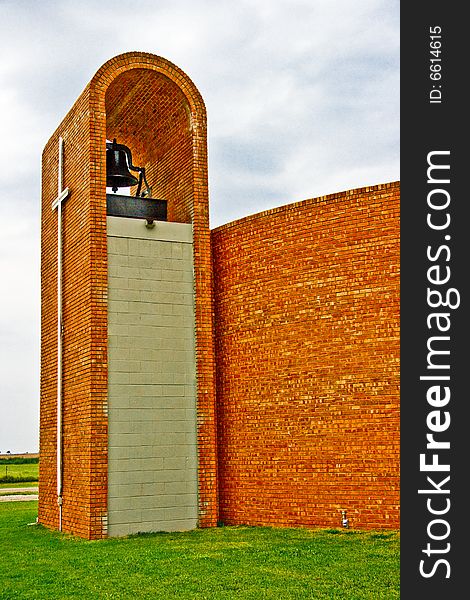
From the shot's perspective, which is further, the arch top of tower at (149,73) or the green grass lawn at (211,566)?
the arch top of tower at (149,73)

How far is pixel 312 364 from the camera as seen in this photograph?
517 inches

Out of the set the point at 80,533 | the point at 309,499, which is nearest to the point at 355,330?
the point at 309,499

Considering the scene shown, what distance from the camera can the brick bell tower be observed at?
1360 cm

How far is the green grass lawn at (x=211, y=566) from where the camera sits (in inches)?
354

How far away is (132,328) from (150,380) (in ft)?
2.90

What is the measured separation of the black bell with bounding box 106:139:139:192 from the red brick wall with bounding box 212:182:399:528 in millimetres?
2337

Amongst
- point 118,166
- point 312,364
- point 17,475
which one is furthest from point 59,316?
point 17,475

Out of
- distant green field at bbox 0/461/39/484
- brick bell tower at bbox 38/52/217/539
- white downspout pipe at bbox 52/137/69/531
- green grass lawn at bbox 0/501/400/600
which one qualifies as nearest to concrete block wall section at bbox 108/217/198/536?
brick bell tower at bbox 38/52/217/539

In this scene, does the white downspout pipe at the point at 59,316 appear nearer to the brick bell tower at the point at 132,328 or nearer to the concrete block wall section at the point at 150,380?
the brick bell tower at the point at 132,328

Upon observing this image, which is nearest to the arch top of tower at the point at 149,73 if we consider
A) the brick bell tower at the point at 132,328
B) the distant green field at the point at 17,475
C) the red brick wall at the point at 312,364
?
the brick bell tower at the point at 132,328

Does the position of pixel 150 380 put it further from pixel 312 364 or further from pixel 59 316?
pixel 312 364

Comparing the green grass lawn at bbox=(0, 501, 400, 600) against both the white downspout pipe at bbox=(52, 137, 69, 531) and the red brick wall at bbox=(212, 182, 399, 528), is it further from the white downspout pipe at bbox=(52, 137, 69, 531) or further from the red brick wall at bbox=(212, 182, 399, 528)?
the white downspout pipe at bbox=(52, 137, 69, 531)

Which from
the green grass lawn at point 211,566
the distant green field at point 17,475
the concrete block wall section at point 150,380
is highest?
the concrete block wall section at point 150,380

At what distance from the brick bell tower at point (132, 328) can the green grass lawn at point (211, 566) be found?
2.76ft
